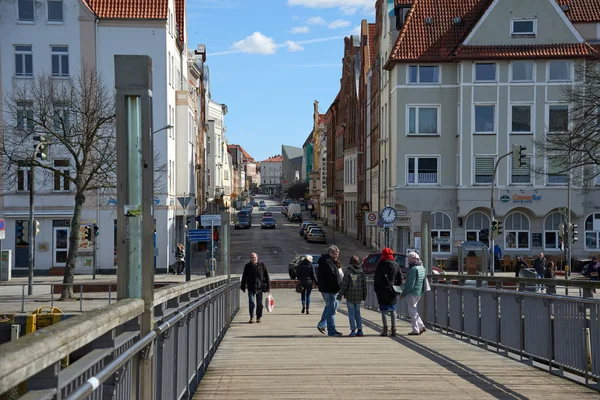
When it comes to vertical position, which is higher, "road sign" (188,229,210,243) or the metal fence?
"road sign" (188,229,210,243)

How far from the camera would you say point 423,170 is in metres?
52.3

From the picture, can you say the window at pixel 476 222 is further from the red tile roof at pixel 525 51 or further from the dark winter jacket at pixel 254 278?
the dark winter jacket at pixel 254 278

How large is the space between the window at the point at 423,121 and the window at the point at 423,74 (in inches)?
69.4

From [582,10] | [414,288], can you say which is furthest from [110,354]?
[582,10]

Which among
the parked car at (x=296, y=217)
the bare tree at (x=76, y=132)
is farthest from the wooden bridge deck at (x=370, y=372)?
the parked car at (x=296, y=217)

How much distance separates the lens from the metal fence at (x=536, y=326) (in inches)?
382

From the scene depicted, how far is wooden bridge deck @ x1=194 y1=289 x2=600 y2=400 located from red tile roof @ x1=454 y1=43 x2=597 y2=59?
36987 mm

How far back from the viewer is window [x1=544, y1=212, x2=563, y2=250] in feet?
169

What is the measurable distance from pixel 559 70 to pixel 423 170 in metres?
9.99

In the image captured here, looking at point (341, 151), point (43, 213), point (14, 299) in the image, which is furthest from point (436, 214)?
point (341, 151)

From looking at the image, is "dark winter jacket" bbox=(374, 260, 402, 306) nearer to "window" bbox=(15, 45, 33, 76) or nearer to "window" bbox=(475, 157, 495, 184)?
"window" bbox=(15, 45, 33, 76)

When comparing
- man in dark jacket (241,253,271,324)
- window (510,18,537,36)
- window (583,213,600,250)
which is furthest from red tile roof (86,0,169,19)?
man in dark jacket (241,253,271,324)

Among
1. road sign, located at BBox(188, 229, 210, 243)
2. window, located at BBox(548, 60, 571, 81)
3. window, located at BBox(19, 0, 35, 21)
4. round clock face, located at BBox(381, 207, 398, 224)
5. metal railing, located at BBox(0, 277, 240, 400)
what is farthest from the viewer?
window, located at BBox(548, 60, 571, 81)

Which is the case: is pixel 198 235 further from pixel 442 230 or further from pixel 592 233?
pixel 592 233
